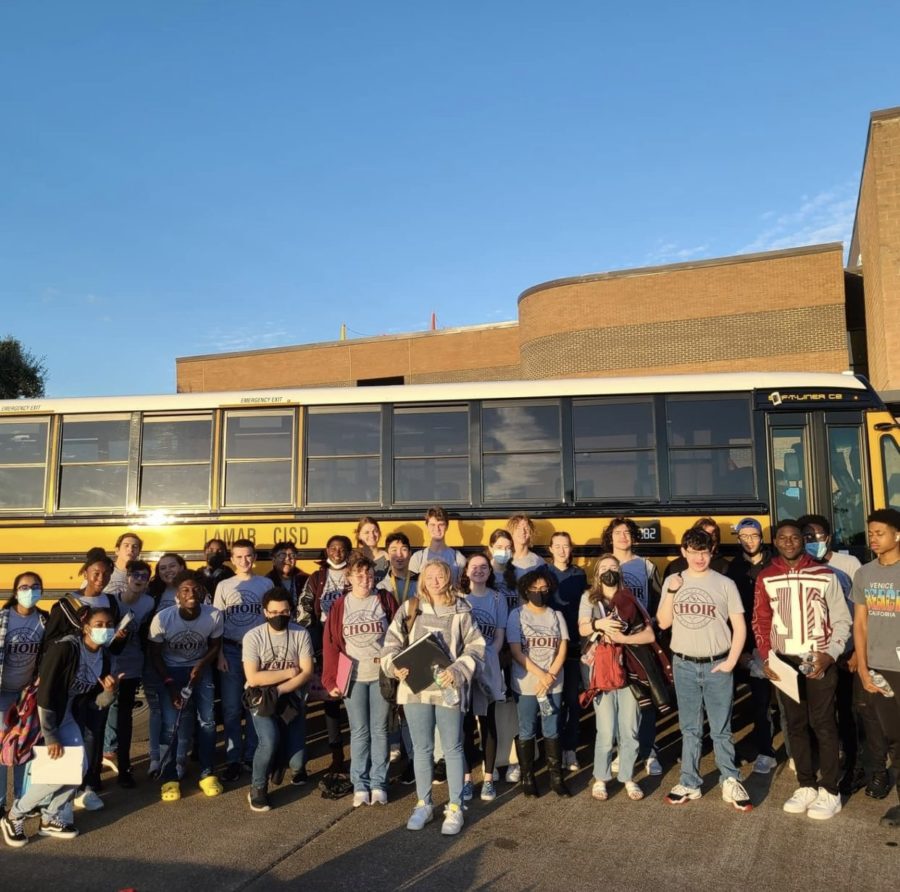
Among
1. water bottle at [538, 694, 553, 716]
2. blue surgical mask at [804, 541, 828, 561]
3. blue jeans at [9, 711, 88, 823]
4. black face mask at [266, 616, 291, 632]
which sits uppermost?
blue surgical mask at [804, 541, 828, 561]

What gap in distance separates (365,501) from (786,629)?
178 inches

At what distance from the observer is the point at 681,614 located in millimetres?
5535

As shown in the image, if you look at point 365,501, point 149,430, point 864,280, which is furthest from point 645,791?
point 864,280

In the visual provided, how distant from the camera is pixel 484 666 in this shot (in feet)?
17.7

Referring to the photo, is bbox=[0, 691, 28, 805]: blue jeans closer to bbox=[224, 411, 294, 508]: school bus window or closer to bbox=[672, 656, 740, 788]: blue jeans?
bbox=[224, 411, 294, 508]: school bus window

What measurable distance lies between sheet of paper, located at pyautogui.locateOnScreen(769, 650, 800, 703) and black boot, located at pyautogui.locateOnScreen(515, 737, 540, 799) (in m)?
1.78

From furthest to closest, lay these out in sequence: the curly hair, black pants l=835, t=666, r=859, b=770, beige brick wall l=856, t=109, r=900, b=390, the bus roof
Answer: beige brick wall l=856, t=109, r=900, b=390 → the bus roof → the curly hair → black pants l=835, t=666, r=859, b=770

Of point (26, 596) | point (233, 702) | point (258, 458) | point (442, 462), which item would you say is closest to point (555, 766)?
point (233, 702)

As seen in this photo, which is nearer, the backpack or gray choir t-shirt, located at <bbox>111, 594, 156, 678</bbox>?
the backpack

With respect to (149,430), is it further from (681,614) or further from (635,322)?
(635,322)

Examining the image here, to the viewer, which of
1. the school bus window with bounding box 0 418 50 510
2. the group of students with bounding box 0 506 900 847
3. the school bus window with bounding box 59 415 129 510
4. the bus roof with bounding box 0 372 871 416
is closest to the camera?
the group of students with bounding box 0 506 900 847

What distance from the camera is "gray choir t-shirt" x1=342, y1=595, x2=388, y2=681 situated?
5.60 m

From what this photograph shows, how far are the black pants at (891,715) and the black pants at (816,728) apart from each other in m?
0.28

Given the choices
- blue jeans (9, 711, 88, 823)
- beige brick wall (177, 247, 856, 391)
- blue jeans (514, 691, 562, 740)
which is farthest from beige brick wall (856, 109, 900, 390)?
blue jeans (9, 711, 88, 823)
